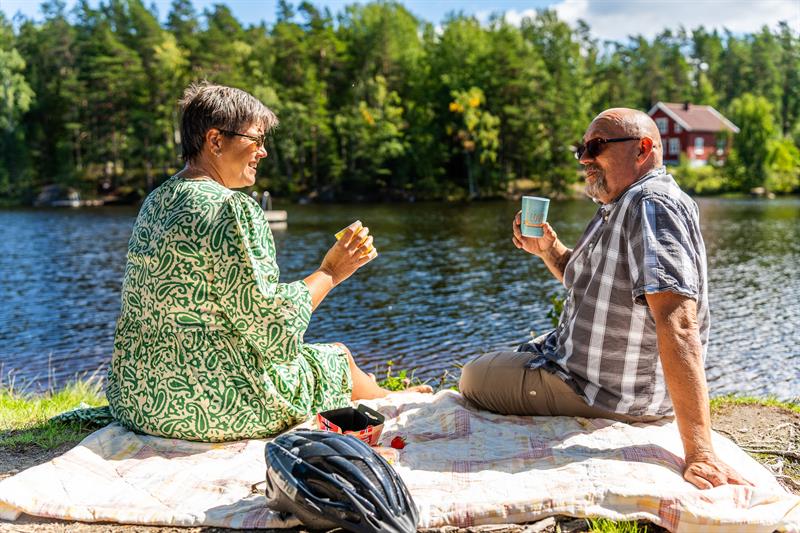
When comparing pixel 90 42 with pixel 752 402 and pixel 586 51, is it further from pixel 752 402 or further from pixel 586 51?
pixel 752 402

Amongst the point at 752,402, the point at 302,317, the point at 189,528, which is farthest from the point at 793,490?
the point at 189,528

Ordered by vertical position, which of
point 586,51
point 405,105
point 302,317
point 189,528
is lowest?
point 189,528

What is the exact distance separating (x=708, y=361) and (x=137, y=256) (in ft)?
29.2

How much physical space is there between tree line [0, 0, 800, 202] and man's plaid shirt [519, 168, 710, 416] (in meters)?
50.9

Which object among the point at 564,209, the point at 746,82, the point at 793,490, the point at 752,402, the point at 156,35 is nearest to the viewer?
the point at 793,490

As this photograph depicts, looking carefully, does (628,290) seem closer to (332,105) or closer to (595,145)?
(595,145)

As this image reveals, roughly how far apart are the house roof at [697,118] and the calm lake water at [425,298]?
34148 mm

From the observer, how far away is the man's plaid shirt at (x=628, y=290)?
3.30 m

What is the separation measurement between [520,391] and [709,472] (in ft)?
3.85

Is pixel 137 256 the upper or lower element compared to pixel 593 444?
upper

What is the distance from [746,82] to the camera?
265ft

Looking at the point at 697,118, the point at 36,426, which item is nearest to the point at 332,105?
the point at 697,118

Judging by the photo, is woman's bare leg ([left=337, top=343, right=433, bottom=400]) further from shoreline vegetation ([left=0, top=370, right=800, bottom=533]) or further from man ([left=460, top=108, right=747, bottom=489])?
shoreline vegetation ([left=0, top=370, right=800, bottom=533])

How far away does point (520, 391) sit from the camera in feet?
13.4
